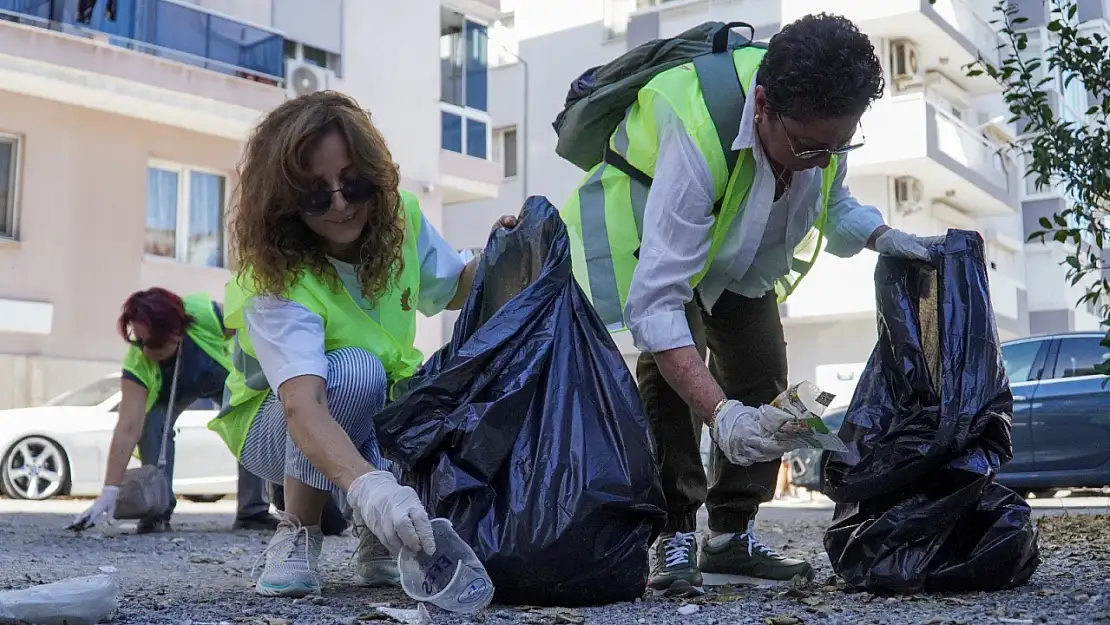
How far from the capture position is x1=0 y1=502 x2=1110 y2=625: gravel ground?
2406 mm

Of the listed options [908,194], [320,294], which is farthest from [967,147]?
[320,294]

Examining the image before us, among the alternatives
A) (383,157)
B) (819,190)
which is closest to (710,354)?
(819,190)

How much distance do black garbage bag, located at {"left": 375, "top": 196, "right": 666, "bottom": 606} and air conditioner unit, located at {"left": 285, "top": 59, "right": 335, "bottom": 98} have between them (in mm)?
12482

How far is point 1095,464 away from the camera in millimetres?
7742

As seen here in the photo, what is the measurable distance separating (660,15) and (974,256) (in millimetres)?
17316

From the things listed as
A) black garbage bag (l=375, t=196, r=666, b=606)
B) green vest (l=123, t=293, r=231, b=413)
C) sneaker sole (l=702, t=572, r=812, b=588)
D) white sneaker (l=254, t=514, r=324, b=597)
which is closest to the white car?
green vest (l=123, t=293, r=231, b=413)

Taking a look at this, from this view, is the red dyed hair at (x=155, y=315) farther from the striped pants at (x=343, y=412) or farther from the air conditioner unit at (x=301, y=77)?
the air conditioner unit at (x=301, y=77)

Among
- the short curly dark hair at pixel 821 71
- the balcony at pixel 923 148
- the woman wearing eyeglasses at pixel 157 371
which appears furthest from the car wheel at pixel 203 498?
the balcony at pixel 923 148

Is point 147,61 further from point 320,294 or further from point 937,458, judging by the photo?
point 937,458

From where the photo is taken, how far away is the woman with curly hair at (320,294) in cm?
267

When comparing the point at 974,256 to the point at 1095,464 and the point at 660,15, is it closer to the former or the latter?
the point at 1095,464

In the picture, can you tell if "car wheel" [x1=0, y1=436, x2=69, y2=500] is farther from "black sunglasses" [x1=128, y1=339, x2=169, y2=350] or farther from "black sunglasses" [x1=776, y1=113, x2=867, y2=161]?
"black sunglasses" [x1=776, y1=113, x2=867, y2=161]

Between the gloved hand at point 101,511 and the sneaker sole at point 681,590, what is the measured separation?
3272 mm

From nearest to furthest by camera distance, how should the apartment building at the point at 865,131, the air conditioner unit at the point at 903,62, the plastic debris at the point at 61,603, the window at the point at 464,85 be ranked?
1. the plastic debris at the point at 61,603
2. the window at the point at 464,85
3. the apartment building at the point at 865,131
4. the air conditioner unit at the point at 903,62
